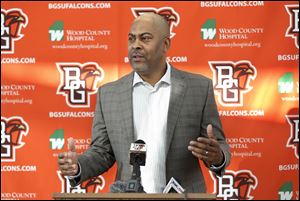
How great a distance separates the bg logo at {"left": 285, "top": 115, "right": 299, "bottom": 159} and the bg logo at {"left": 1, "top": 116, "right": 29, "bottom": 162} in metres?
1.80

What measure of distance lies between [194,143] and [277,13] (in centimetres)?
209

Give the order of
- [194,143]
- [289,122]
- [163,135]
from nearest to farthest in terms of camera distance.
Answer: [194,143] → [163,135] → [289,122]

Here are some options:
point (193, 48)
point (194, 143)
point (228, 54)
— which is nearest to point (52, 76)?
point (193, 48)

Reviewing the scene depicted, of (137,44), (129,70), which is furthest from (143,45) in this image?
(129,70)

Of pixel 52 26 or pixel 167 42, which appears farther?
pixel 52 26

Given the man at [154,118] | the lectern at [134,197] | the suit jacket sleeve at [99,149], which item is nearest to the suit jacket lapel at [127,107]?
the man at [154,118]

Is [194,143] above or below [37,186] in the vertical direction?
above

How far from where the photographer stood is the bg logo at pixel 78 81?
3418 mm

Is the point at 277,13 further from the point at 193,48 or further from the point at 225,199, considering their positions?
the point at 225,199

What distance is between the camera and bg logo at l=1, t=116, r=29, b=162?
11.2 ft

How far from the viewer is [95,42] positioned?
11.2 ft

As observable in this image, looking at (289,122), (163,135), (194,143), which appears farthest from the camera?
(289,122)

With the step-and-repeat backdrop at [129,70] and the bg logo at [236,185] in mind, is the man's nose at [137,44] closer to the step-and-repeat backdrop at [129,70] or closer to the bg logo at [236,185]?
the step-and-repeat backdrop at [129,70]

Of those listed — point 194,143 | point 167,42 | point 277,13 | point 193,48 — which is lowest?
point 194,143
